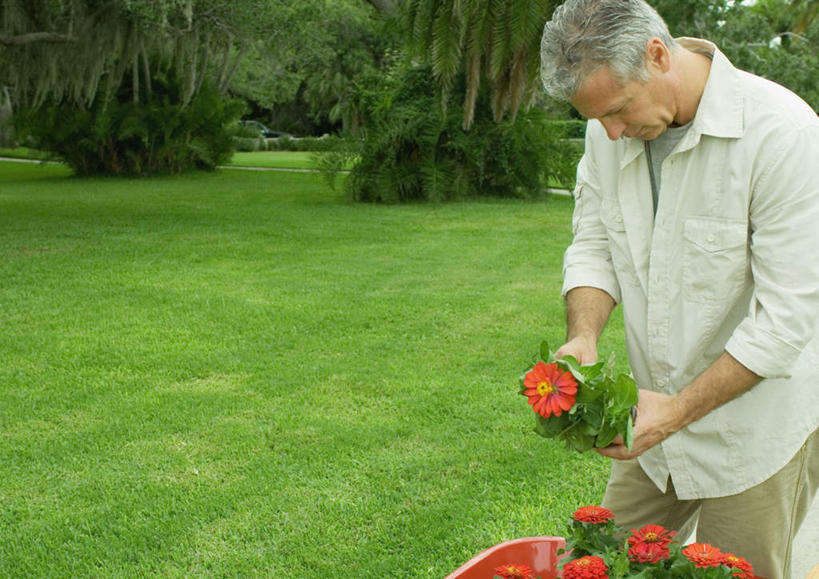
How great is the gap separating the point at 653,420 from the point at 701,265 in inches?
13.5

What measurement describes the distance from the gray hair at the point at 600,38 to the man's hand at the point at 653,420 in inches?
24.4

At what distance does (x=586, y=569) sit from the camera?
158 centimetres

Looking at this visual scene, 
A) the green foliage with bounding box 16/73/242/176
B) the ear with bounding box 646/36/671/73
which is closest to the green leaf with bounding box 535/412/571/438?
the ear with bounding box 646/36/671/73

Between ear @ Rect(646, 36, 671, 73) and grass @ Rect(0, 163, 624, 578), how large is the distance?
1929 millimetres

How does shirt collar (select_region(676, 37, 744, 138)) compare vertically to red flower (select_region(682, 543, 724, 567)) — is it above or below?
above

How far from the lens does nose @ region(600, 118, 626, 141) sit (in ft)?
5.88

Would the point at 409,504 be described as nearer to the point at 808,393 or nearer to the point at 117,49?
the point at 808,393

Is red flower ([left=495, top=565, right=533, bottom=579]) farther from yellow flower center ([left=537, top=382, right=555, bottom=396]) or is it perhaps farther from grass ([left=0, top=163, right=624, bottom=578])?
grass ([left=0, top=163, right=624, bottom=578])

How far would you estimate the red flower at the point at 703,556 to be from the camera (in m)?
1.61

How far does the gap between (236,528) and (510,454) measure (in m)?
1.24

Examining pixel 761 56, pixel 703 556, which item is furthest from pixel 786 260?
pixel 761 56

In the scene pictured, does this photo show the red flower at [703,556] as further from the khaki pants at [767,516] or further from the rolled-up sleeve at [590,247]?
the rolled-up sleeve at [590,247]

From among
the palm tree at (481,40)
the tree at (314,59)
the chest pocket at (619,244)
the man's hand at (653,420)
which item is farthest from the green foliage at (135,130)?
the man's hand at (653,420)

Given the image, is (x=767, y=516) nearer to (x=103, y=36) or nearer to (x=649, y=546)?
(x=649, y=546)
